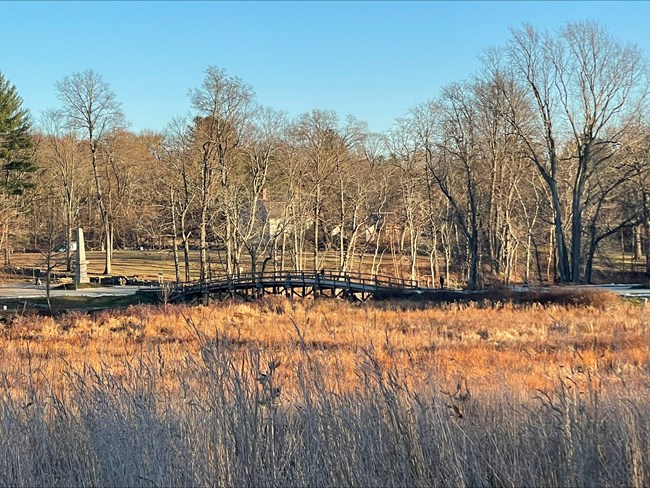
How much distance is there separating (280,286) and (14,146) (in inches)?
1057

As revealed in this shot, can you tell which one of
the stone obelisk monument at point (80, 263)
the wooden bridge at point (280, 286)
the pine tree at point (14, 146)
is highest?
the pine tree at point (14, 146)

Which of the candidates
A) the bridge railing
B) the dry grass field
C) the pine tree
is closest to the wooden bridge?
the bridge railing

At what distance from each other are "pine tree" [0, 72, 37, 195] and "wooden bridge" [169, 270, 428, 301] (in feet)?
61.7

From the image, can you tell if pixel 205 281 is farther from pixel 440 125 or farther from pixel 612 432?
pixel 612 432

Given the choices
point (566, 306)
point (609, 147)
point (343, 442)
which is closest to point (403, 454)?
point (343, 442)

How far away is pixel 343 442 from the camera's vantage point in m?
4.26

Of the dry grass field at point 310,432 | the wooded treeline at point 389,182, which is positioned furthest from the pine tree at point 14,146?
the dry grass field at point 310,432

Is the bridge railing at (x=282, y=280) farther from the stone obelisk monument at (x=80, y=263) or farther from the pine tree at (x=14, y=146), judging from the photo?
the pine tree at (x=14, y=146)

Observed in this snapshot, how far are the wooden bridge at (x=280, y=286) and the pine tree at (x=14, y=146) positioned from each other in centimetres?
1880

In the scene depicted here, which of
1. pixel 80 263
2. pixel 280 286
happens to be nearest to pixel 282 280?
pixel 280 286

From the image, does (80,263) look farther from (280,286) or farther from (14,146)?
(280,286)

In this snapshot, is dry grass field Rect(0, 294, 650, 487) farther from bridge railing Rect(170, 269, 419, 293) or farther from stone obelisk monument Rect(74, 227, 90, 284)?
stone obelisk monument Rect(74, 227, 90, 284)

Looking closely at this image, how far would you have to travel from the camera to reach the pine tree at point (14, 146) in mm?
54469

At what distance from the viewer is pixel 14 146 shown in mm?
55062
